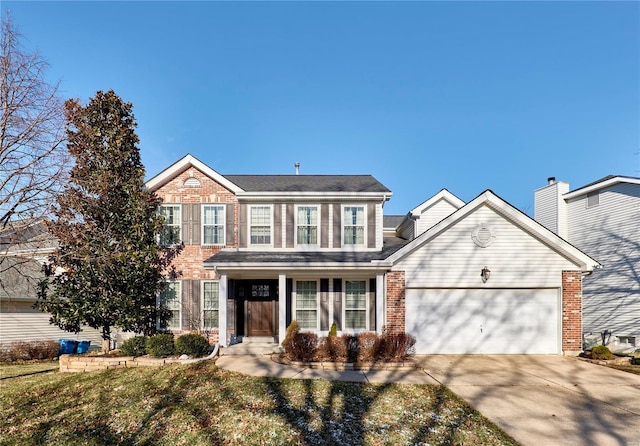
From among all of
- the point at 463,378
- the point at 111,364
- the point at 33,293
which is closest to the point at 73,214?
the point at 111,364

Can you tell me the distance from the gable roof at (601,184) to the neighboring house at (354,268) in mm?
4434

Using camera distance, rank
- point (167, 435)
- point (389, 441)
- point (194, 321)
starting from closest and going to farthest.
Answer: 1. point (389, 441)
2. point (167, 435)
3. point (194, 321)

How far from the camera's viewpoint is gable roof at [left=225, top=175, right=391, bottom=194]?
13.5 metres

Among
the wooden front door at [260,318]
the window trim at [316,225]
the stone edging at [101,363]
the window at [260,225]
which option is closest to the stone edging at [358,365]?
the wooden front door at [260,318]

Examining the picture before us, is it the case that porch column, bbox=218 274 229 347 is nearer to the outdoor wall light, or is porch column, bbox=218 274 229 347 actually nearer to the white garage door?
the white garage door

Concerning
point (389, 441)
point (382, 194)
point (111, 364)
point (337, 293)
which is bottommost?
point (111, 364)

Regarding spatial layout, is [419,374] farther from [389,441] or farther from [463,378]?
[389,441]

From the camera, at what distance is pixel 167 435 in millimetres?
5820

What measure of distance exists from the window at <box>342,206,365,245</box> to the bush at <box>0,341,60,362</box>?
39.4 feet

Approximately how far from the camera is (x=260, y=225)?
13.2m

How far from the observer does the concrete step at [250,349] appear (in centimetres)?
1116

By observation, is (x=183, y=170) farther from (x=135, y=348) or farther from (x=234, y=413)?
(x=234, y=413)

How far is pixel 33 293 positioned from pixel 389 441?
49.5 ft

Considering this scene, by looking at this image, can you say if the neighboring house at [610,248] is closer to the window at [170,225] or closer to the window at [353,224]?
the window at [353,224]
